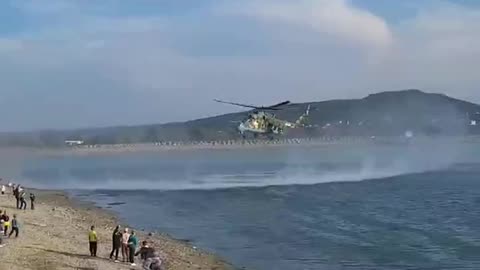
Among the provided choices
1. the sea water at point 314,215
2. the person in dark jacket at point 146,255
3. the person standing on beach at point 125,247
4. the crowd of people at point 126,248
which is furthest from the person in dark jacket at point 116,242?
the sea water at point 314,215

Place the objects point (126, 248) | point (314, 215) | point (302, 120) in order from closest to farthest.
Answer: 1. point (126, 248)
2. point (314, 215)
3. point (302, 120)

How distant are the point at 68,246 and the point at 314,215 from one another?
2952 centimetres

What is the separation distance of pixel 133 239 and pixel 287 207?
37203 millimetres

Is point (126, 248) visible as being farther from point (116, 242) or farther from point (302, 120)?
point (302, 120)

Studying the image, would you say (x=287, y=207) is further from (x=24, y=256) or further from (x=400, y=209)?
(x=24, y=256)

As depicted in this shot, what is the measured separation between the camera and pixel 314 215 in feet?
206

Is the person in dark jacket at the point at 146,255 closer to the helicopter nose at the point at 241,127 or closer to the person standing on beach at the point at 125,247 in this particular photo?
the person standing on beach at the point at 125,247

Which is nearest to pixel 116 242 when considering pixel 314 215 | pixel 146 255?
pixel 146 255

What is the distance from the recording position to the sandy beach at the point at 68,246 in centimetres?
3186

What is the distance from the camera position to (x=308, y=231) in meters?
52.9

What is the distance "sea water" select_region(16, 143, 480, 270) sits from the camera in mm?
41969

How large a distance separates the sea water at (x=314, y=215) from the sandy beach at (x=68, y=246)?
243cm

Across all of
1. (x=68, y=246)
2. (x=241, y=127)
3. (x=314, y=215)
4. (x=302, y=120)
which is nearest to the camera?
(x=68, y=246)

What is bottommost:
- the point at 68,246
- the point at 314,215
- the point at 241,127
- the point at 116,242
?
the point at 314,215
